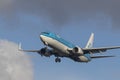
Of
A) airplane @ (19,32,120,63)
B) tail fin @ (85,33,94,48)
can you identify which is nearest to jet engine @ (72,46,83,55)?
airplane @ (19,32,120,63)

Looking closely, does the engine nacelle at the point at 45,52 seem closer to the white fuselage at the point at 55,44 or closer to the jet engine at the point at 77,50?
the white fuselage at the point at 55,44

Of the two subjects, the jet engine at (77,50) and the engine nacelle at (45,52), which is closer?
the jet engine at (77,50)

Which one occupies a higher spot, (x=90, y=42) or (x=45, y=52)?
(x=90, y=42)

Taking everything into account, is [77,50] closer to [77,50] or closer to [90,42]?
[77,50]

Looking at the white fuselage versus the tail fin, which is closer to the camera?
the white fuselage

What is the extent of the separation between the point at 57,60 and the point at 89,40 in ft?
113

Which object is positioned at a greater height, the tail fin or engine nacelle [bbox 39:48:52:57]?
the tail fin

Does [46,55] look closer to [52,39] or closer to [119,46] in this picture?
[52,39]

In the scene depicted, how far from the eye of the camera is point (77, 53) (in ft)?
375

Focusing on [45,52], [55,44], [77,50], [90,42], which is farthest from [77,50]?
[90,42]

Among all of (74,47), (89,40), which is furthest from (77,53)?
(89,40)

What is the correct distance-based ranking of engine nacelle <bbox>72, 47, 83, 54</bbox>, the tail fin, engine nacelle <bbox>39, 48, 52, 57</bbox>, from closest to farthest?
1. engine nacelle <bbox>72, 47, 83, 54</bbox>
2. engine nacelle <bbox>39, 48, 52, 57</bbox>
3. the tail fin

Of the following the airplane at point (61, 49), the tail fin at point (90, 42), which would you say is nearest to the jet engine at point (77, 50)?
the airplane at point (61, 49)

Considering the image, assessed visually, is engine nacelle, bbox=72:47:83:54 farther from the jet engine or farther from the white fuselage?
the white fuselage
